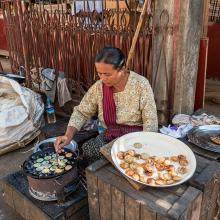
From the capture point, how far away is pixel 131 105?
266 cm

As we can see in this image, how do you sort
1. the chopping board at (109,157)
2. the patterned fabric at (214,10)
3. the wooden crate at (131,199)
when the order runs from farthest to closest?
the patterned fabric at (214,10), the chopping board at (109,157), the wooden crate at (131,199)

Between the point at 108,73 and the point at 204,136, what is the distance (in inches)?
41.9

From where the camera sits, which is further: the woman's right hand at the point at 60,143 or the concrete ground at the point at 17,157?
the concrete ground at the point at 17,157

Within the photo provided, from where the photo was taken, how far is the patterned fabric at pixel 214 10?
561cm

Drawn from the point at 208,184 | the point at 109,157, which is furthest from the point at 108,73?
the point at 208,184

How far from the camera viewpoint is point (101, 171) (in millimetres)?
2234

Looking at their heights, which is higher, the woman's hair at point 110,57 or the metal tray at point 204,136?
the woman's hair at point 110,57

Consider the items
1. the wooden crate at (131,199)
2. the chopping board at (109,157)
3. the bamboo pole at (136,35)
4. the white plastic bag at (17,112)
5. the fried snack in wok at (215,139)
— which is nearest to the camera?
the wooden crate at (131,199)

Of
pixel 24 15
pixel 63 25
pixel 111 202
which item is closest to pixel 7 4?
pixel 24 15

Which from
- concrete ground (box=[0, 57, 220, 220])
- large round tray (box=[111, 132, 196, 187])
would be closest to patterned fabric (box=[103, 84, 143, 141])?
large round tray (box=[111, 132, 196, 187])

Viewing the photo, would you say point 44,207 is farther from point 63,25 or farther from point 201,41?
point 63,25

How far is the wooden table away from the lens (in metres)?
1.85

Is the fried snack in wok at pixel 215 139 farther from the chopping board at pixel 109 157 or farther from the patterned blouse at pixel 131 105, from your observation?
the chopping board at pixel 109 157

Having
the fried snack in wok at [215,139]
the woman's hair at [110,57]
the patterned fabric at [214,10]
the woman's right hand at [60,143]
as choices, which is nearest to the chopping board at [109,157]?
the woman's right hand at [60,143]
